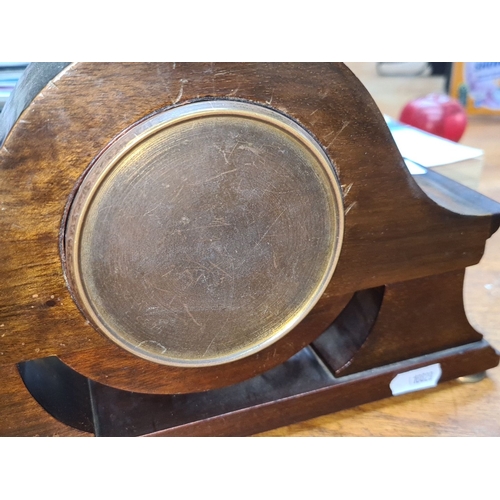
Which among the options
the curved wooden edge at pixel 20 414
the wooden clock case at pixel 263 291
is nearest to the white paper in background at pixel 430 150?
the wooden clock case at pixel 263 291

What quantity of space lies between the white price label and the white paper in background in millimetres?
478

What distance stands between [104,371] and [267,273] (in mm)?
222

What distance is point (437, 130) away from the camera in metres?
1.77

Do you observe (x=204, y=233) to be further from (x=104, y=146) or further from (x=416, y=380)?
(x=416, y=380)

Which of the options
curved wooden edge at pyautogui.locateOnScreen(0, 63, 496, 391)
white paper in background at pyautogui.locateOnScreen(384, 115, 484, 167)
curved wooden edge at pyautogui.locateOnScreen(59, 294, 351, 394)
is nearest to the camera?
curved wooden edge at pyautogui.locateOnScreen(0, 63, 496, 391)

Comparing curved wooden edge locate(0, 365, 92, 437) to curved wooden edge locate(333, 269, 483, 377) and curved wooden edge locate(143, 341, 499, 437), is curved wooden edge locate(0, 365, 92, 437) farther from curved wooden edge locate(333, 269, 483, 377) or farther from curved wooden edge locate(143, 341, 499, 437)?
curved wooden edge locate(333, 269, 483, 377)

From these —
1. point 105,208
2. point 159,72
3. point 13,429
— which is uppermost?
point 159,72

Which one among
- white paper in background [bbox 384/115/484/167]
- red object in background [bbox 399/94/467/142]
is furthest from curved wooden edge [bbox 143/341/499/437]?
red object in background [bbox 399/94/467/142]

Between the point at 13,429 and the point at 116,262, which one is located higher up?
the point at 116,262

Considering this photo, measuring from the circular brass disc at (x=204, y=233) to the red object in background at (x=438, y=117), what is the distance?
1255 mm

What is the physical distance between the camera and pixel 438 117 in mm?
1764

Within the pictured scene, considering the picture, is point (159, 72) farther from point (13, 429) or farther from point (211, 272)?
point (13, 429)

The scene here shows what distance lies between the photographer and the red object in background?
5.78ft

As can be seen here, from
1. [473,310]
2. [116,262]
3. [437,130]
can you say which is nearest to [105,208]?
[116,262]
